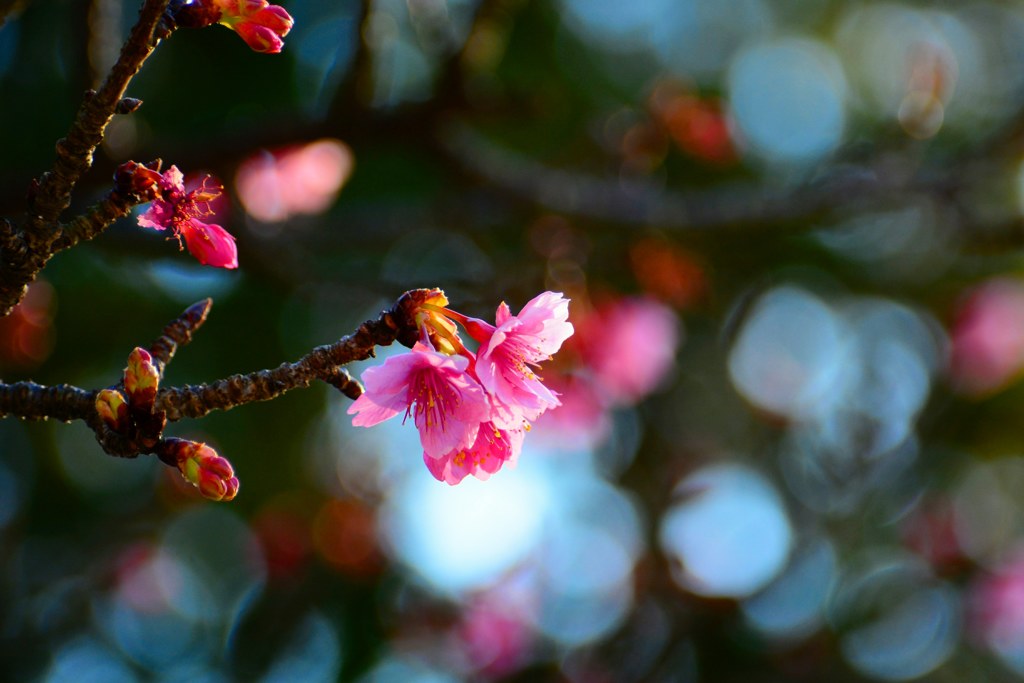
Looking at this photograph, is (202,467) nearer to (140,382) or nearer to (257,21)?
(140,382)

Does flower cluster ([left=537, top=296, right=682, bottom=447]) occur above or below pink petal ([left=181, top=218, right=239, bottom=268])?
below

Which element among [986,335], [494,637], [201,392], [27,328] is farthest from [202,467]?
[986,335]

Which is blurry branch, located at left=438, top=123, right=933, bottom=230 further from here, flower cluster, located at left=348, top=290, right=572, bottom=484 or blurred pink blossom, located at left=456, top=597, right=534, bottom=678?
blurred pink blossom, located at left=456, top=597, right=534, bottom=678

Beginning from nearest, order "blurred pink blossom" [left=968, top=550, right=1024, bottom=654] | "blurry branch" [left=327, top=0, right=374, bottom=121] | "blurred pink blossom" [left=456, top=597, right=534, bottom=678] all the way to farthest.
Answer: "blurry branch" [left=327, top=0, right=374, bottom=121]
"blurred pink blossom" [left=456, top=597, right=534, bottom=678]
"blurred pink blossom" [left=968, top=550, right=1024, bottom=654]

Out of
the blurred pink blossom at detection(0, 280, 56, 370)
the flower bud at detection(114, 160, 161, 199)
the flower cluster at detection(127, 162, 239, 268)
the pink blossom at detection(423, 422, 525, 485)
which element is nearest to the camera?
the flower bud at detection(114, 160, 161, 199)

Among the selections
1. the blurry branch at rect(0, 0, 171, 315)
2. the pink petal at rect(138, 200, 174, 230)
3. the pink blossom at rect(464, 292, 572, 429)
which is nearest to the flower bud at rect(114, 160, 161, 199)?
the blurry branch at rect(0, 0, 171, 315)

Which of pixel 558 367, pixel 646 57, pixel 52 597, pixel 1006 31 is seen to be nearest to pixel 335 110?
pixel 558 367

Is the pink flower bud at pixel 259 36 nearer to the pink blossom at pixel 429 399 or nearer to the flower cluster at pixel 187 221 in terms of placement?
the flower cluster at pixel 187 221

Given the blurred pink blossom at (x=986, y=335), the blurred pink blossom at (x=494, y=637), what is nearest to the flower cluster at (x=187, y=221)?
the blurred pink blossom at (x=494, y=637)
